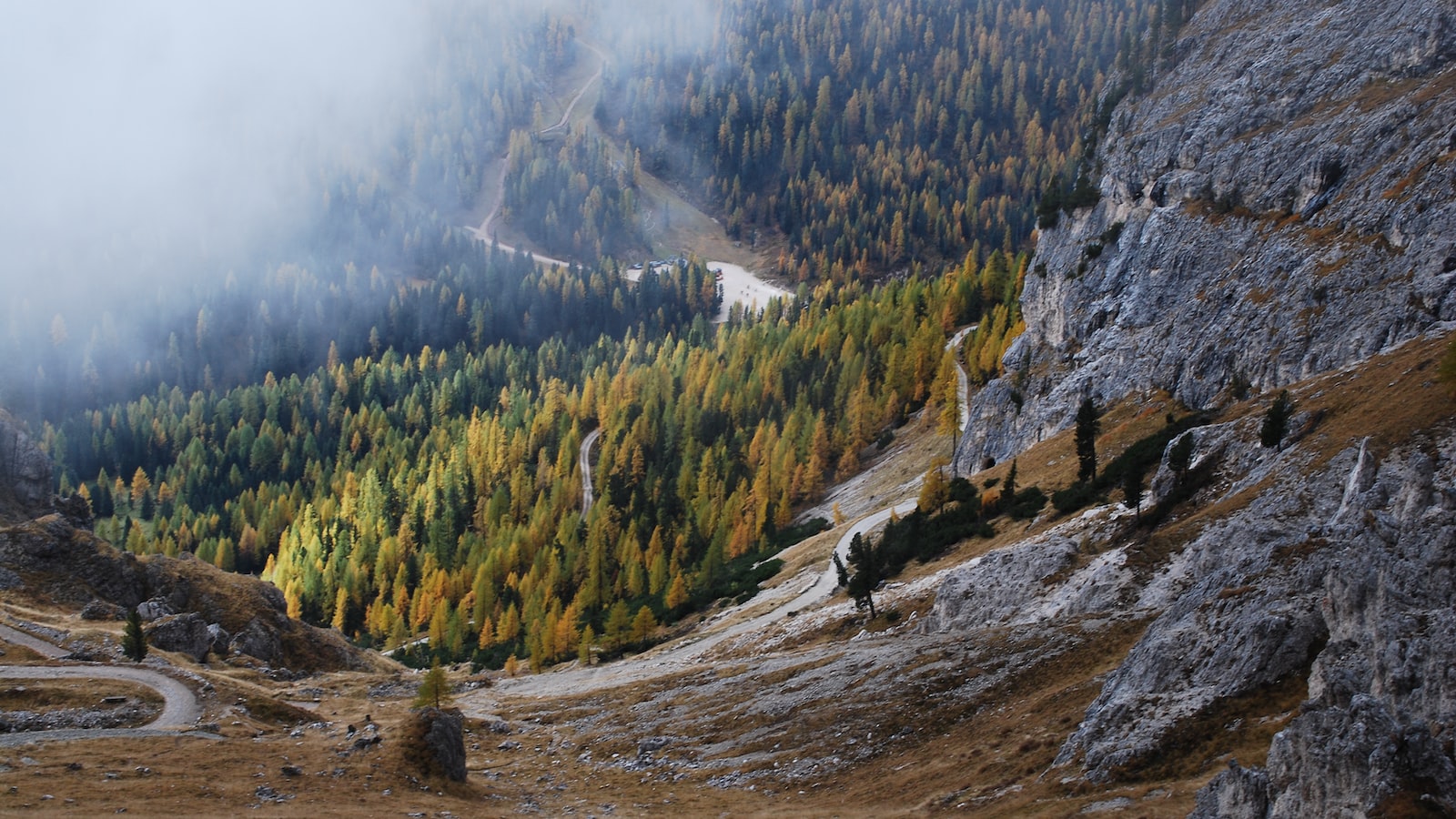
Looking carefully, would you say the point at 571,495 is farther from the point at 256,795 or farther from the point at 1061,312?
the point at 256,795

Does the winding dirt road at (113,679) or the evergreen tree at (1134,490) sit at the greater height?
the evergreen tree at (1134,490)

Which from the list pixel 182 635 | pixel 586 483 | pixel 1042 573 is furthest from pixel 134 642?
pixel 586 483

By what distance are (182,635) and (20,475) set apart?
38.5 metres

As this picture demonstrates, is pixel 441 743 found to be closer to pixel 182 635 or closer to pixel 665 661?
pixel 182 635

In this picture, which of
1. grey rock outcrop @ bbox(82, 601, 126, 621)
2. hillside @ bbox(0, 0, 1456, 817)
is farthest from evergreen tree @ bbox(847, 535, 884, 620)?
grey rock outcrop @ bbox(82, 601, 126, 621)

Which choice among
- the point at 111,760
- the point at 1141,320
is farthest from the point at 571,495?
the point at 111,760

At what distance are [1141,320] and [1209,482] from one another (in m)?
50.4

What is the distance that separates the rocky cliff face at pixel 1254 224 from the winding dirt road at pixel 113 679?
267 feet

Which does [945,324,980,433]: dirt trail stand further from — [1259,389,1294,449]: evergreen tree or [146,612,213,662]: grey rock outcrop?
[146,612,213,662]: grey rock outcrop

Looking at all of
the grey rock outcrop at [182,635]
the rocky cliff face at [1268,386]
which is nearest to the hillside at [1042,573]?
the rocky cliff face at [1268,386]

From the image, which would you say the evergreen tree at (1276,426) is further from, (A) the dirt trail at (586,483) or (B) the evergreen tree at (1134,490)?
(A) the dirt trail at (586,483)

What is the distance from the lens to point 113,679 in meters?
57.2

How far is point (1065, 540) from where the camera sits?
6450cm

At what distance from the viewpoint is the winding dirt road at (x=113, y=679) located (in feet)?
156
